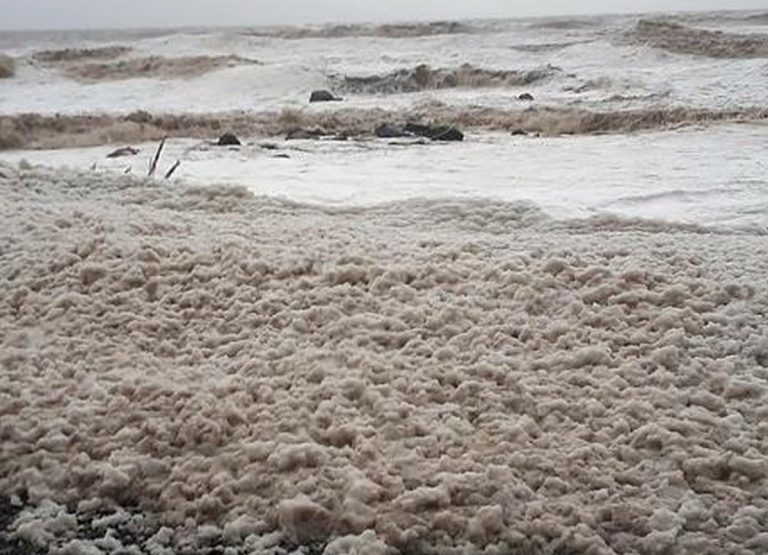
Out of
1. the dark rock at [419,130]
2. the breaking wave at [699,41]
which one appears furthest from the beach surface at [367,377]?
the breaking wave at [699,41]

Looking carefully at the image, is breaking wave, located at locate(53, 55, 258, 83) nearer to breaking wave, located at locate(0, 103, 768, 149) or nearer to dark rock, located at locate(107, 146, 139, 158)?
breaking wave, located at locate(0, 103, 768, 149)

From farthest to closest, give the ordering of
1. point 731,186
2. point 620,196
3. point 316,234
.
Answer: point 731,186 → point 620,196 → point 316,234

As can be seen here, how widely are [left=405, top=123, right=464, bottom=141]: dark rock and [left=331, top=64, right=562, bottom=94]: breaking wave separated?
6799mm

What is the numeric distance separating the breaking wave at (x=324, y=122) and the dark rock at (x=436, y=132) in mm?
474

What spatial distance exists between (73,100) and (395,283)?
1408cm

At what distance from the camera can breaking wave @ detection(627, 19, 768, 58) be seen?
56.0ft

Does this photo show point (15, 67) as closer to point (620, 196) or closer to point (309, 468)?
point (620, 196)

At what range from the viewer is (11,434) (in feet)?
6.24

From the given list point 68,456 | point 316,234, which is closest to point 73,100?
point 316,234

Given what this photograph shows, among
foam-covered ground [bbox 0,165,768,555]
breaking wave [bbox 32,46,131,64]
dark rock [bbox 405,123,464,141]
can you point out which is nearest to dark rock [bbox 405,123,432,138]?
dark rock [bbox 405,123,464,141]

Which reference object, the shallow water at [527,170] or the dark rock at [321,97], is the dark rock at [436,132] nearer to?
the shallow water at [527,170]

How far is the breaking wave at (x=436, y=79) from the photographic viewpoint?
1573 cm

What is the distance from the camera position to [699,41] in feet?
58.4

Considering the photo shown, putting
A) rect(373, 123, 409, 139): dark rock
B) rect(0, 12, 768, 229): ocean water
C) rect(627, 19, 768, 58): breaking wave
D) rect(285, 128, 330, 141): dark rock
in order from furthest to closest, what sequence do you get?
rect(627, 19, 768, 58): breaking wave
rect(285, 128, 330, 141): dark rock
rect(373, 123, 409, 139): dark rock
rect(0, 12, 768, 229): ocean water
